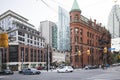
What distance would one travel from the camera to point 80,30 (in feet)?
307

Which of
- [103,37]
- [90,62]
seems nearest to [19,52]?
[90,62]

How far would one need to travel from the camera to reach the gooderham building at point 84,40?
89.7 m

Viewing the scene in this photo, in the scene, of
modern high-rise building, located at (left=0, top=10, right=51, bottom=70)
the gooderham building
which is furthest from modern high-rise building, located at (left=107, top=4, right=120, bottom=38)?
modern high-rise building, located at (left=0, top=10, right=51, bottom=70)

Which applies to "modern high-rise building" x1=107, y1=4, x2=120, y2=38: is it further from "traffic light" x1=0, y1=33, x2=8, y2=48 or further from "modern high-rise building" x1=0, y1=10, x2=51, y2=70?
"modern high-rise building" x1=0, y1=10, x2=51, y2=70

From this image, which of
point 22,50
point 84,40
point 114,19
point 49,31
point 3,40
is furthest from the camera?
point 49,31

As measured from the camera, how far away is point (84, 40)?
96.5m

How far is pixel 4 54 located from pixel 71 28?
1058 inches

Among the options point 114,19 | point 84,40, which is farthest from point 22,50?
point 114,19

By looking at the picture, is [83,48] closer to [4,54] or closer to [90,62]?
[90,62]

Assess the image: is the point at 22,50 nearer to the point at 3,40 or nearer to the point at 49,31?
the point at 49,31

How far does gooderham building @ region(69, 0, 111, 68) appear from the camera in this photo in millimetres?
89688

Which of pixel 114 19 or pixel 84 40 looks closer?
pixel 114 19

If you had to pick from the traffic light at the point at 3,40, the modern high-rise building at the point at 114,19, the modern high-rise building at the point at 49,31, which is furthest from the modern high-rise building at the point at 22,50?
the traffic light at the point at 3,40

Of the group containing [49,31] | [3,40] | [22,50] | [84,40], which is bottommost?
[22,50]
